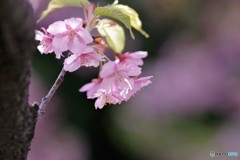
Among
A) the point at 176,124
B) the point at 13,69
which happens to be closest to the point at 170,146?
the point at 176,124

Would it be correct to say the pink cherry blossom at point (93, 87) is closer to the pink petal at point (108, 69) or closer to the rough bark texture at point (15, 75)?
the pink petal at point (108, 69)

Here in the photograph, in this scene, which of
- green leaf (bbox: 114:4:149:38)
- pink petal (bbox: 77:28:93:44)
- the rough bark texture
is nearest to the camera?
the rough bark texture

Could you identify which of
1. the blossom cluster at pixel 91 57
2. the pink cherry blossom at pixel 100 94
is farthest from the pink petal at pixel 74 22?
the pink cherry blossom at pixel 100 94

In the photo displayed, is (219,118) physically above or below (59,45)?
below

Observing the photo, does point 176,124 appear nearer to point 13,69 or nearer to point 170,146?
point 170,146

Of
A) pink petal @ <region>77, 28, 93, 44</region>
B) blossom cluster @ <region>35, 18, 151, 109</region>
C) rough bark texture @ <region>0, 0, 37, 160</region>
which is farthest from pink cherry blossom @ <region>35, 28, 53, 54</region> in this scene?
rough bark texture @ <region>0, 0, 37, 160</region>

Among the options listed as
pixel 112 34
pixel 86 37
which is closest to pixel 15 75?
pixel 86 37

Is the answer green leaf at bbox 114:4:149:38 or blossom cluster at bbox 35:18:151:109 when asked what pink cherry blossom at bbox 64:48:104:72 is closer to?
blossom cluster at bbox 35:18:151:109
